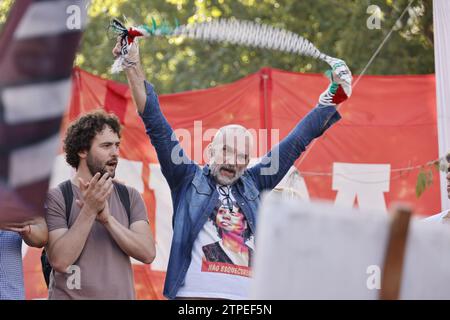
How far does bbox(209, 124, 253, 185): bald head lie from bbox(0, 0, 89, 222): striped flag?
1.51 meters

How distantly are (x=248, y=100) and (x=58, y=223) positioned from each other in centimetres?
379

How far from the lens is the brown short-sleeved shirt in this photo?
4348 millimetres

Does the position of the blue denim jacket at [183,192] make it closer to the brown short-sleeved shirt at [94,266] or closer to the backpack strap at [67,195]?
the brown short-sleeved shirt at [94,266]

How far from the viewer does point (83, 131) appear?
4.71 m

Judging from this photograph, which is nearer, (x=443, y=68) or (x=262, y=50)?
(x=443, y=68)

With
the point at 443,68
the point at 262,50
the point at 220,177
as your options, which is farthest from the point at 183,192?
the point at 262,50

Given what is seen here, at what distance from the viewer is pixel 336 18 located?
1344cm

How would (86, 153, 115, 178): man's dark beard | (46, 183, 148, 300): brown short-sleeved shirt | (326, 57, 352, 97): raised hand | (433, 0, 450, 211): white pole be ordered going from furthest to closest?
(433, 0, 450, 211): white pole < (326, 57, 352, 97): raised hand < (86, 153, 115, 178): man's dark beard < (46, 183, 148, 300): brown short-sleeved shirt

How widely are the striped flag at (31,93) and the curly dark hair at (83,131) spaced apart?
4.25 feet

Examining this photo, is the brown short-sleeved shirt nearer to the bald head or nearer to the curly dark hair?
the curly dark hair

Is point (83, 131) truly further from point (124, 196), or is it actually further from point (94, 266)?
point (94, 266)

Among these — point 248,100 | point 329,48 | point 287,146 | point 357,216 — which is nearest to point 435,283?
point 357,216

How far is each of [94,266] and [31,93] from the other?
4.21 ft

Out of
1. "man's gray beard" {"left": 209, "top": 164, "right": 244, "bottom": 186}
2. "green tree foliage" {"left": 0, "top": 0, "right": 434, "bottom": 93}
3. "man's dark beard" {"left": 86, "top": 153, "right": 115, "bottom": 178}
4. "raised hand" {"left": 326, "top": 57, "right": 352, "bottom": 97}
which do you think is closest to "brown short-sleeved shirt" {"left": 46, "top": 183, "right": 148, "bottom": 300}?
"man's dark beard" {"left": 86, "top": 153, "right": 115, "bottom": 178}
